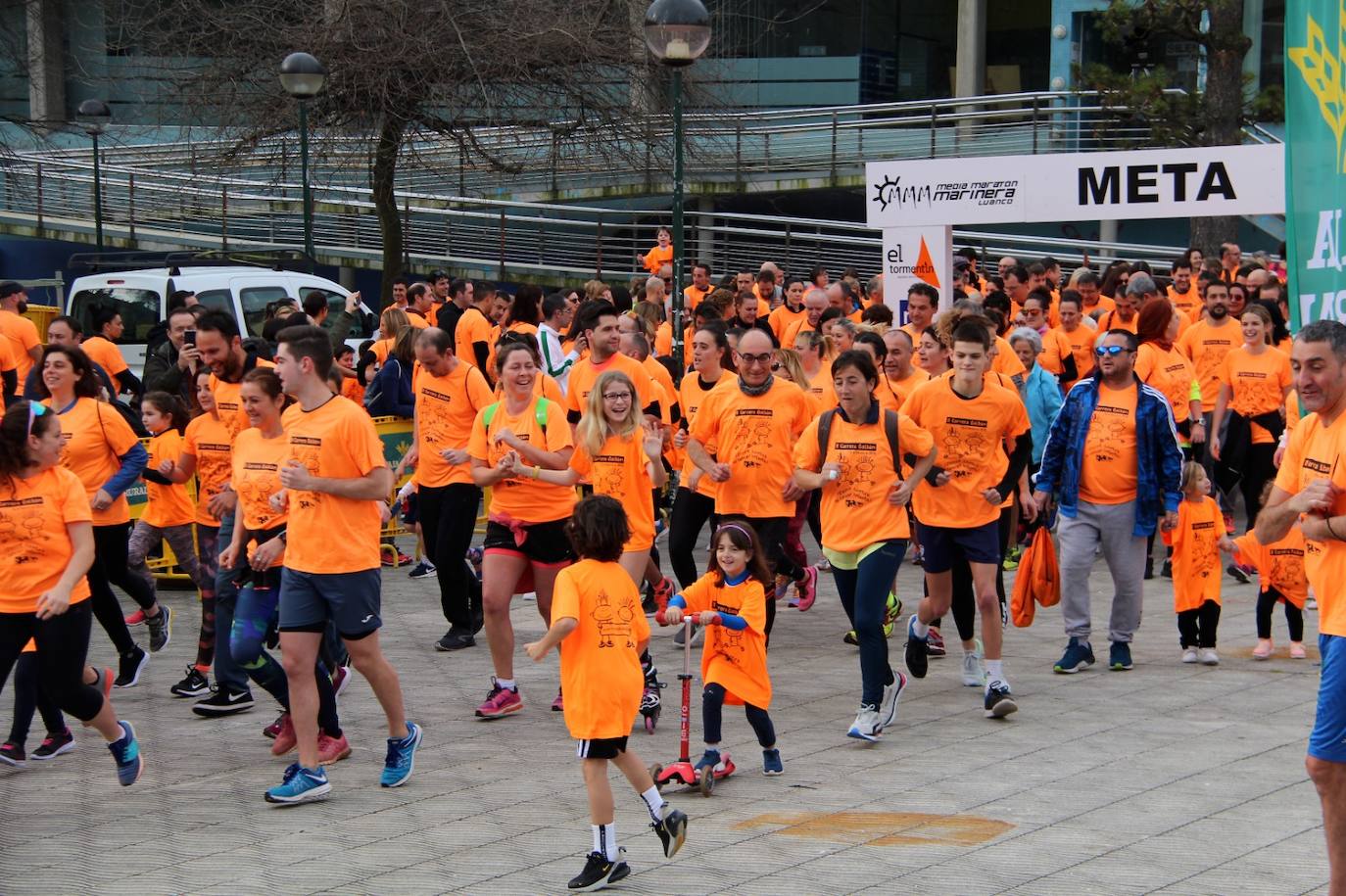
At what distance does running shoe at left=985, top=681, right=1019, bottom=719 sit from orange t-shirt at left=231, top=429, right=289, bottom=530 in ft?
11.8

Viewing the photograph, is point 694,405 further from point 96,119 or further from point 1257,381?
point 96,119

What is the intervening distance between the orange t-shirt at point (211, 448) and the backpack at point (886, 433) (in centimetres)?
309

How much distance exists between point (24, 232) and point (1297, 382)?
29.2 m

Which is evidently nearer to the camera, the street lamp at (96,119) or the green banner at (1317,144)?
the green banner at (1317,144)

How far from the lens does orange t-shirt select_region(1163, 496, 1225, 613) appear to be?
31.2ft

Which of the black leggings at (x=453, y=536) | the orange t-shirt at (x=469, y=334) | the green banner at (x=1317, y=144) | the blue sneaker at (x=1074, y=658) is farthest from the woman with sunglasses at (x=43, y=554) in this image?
the orange t-shirt at (x=469, y=334)

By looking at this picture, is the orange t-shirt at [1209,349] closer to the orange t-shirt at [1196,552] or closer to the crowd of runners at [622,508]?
the crowd of runners at [622,508]

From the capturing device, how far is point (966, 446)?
8.64 meters

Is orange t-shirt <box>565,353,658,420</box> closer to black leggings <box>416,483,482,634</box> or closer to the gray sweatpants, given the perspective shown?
black leggings <box>416,483,482,634</box>

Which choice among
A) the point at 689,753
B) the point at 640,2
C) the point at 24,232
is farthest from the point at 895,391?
the point at 24,232

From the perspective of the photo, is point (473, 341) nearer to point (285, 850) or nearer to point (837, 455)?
point (837, 455)

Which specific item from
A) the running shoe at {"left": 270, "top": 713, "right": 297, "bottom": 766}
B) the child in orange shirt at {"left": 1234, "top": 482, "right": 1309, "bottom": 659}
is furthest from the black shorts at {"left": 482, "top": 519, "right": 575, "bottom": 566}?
the child in orange shirt at {"left": 1234, "top": 482, "right": 1309, "bottom": 659}

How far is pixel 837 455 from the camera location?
26.8 feet

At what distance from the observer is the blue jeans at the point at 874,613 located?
26.0 feet
